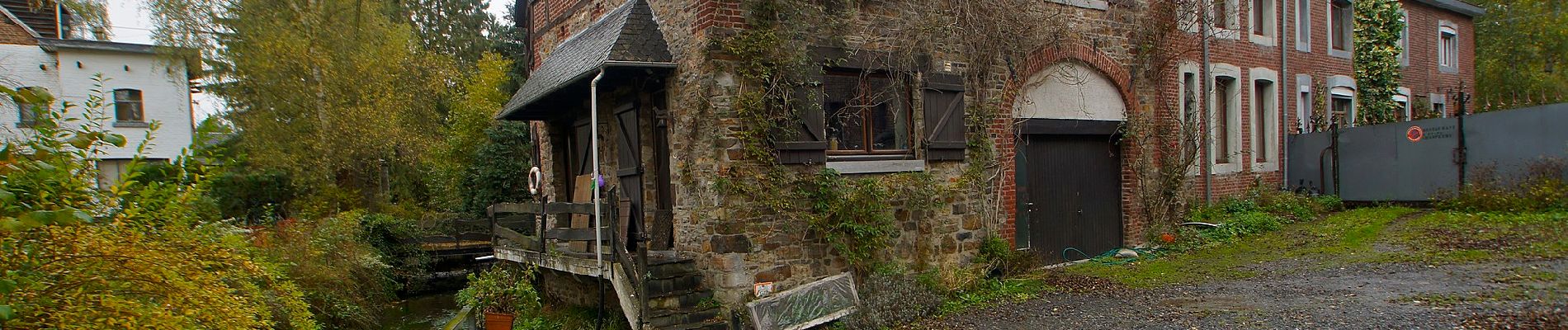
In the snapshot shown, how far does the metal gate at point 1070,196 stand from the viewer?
10.9 meters

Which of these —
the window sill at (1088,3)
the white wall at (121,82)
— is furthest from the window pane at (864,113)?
the white wall at (121,82)

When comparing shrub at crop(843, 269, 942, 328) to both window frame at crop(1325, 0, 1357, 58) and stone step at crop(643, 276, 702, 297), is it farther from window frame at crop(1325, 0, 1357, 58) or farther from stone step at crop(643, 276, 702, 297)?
window frame at crop(1325, 0, 1357, 58)

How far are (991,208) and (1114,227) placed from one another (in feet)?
8.83

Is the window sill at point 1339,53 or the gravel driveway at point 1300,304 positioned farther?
the window sill at point 1339,53

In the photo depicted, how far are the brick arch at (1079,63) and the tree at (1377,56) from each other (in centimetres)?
752

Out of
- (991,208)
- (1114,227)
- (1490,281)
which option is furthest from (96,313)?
(1114,227)

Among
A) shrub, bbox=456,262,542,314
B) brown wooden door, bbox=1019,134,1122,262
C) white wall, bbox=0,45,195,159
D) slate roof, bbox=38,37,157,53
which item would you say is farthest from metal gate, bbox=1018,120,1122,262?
slate roof, bbox=38,37,157,53

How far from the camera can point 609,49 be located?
336 inches

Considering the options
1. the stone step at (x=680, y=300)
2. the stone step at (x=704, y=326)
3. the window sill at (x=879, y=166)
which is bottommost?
the stone step at (x=704, y=326)

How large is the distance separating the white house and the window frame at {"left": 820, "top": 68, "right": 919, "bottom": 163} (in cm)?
1763

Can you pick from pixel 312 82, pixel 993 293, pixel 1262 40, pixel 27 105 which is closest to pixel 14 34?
pixel 312 82

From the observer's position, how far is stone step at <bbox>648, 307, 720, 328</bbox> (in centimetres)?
811

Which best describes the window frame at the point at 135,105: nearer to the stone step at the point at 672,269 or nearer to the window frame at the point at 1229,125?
the stone step at the point at 672,269

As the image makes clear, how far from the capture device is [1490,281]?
24.8 ft
